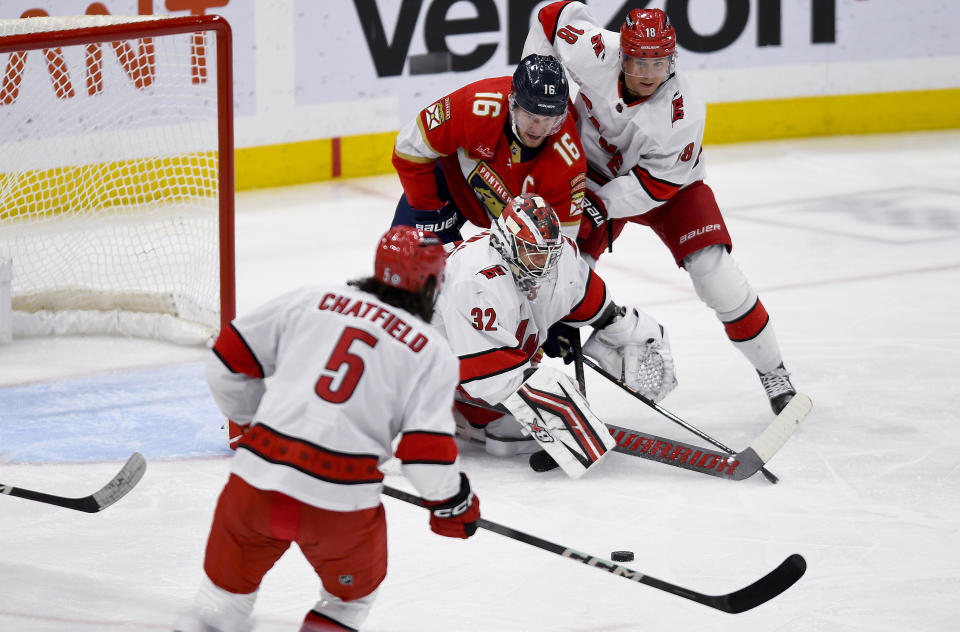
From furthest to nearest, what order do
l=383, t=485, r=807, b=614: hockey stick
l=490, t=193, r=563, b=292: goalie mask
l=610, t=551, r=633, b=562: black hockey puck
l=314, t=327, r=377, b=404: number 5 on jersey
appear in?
l=490, t=193, r=563, b=292: goalie mask, l=610, t=551, r=633, b=562: black hockey puck, l=383, t=485, r=807, b=614: hockey stick, l=314, t=327, r=377, b=404: number 5 on jersey

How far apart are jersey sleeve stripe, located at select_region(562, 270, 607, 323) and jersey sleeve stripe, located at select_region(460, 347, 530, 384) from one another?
1.24 ft

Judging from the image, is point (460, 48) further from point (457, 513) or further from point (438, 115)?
point (457, 513)

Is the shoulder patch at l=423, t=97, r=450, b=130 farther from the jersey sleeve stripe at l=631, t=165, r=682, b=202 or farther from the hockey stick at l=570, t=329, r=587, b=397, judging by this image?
the hockey stick at l=570, t=329, r=587, b=397

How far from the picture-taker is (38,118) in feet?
16.8

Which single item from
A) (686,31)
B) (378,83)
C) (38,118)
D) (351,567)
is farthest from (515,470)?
(686,31)

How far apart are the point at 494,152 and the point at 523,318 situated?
1.85 feet

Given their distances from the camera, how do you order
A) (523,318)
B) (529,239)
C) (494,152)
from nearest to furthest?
1. (529,239)
2. (523,318)
3. (494,152)

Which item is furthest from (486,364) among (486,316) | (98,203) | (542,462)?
(98,203)

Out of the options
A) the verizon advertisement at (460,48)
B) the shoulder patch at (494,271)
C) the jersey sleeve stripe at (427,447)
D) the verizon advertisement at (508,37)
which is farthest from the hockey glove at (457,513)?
the verizon advertisement at (508,37)

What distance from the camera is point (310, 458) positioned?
90.1 inches

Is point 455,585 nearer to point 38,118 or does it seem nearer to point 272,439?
point 272,439

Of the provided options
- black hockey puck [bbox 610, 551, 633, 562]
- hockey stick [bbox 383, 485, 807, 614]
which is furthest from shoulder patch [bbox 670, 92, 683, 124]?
hockey stick [bbox 383, 485, 807, 614]

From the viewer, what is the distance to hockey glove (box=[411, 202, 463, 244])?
419 centimetres

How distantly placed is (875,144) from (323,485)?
22.4ft
